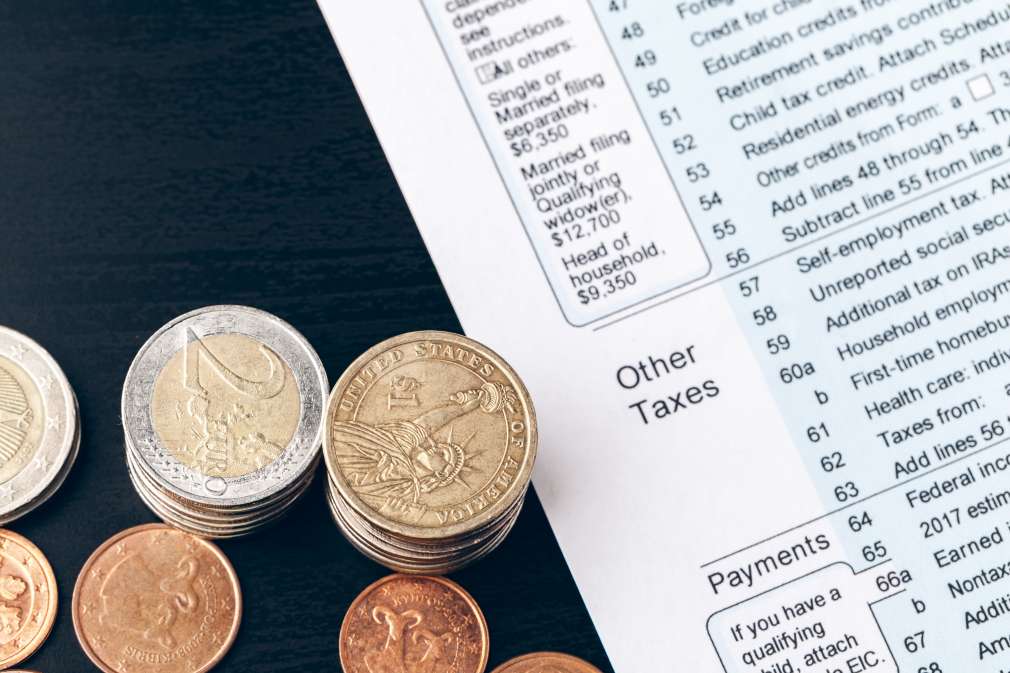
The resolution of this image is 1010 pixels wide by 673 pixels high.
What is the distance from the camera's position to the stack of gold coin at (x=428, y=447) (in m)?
0.82

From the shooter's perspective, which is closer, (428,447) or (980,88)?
(428,447)

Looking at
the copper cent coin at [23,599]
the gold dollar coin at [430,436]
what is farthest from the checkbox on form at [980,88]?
the copper cent coin at [23,599]

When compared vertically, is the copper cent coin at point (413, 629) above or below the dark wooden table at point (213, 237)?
below

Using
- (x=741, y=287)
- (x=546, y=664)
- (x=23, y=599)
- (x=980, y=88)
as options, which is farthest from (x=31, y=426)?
(x=980, y=88)

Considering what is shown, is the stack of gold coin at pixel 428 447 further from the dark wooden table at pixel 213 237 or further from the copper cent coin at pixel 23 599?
the copper cent coin at pixel 23 599

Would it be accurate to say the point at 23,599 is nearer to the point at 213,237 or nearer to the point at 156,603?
the point at 156,603

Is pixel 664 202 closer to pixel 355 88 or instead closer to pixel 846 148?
pixel 846 148

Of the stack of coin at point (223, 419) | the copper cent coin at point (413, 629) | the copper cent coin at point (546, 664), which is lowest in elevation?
the copper cent coin at point (546, 664)

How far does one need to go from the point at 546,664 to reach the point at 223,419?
0.36 meters

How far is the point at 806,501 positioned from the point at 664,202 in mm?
308

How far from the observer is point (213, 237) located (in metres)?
0.95

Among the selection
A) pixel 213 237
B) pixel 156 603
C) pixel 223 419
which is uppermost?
pixel 213 237

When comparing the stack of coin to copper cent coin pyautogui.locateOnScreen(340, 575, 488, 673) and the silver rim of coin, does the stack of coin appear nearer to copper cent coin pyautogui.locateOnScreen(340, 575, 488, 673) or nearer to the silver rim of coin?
the silver rim of coin

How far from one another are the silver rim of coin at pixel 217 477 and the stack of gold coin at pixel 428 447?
1.8 inches
